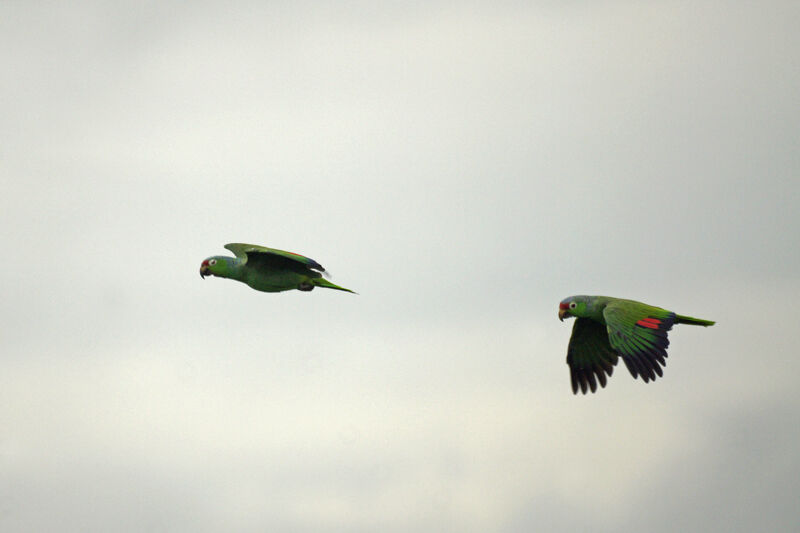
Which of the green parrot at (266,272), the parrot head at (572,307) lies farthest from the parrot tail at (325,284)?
the parrot head at (572,307)

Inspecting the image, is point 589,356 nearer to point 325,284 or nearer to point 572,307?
point 572,307

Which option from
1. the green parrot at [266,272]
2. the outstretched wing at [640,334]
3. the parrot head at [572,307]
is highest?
the green parrot at [266,272]

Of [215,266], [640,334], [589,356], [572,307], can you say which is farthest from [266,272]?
[640,334]

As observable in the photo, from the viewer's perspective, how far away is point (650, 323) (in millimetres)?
42188

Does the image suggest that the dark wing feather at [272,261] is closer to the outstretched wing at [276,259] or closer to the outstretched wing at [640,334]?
the outstretched wing at [276,259]

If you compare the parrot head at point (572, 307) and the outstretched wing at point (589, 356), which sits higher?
the parrot head at point (572, 307)

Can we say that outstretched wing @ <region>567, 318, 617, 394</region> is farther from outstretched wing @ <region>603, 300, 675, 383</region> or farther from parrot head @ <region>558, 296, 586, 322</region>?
outstretched wing @ <region>603, 300, 675, 383</region>

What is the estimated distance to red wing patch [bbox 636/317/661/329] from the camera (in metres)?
42.0

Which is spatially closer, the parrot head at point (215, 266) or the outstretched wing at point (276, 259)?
the outstretched wing at point (276, 259)

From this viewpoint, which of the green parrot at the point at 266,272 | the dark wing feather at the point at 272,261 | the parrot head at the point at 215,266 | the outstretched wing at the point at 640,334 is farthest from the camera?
the parrot head at the point at 215,266

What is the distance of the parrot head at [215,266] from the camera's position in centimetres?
4734

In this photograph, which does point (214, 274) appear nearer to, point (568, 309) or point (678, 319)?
point (568, 309)

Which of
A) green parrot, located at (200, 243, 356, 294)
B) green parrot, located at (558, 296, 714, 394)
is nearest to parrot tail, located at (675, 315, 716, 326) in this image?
green parrot, located at (558, 296, 714, 394)

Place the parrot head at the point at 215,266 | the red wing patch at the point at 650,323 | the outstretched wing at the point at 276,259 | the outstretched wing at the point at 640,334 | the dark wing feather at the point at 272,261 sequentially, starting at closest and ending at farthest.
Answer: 1. the outstretched wing at the point at 640,334
2. the red wing patch at the point at 650,323
3. the outstretched wing at the point at 276,259
4. the dark wing feather at the point at 272,261
5. the parrot head at the point at 215,266
